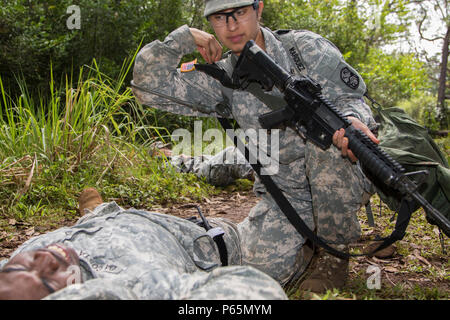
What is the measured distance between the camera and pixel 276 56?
2.68 m

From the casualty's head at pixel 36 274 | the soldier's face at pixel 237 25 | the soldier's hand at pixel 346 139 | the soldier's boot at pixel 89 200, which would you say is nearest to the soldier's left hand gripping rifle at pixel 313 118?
the soldier's hand at pixel 346 139

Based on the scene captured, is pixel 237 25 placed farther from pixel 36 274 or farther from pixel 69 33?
pixel 69 33

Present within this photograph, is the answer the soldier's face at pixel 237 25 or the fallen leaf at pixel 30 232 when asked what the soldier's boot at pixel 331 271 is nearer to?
the soldier's face at pixel 237 25

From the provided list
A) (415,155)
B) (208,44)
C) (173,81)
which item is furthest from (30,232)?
(415,155)

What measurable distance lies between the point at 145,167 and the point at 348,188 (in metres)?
2.81

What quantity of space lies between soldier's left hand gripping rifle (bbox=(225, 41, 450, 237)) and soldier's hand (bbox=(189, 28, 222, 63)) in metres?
0.23

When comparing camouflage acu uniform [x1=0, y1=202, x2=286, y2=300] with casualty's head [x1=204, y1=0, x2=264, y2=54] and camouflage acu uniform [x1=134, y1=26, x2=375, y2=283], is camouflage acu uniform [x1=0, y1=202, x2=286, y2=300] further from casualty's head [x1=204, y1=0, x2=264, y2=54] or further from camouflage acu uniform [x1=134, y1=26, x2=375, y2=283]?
casualty's head [x1=204, y1=0, x2=264, y2=54]

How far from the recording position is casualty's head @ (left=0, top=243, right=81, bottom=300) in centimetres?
143

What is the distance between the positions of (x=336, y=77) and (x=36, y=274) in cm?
185

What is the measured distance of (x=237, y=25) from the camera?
2.56 meters

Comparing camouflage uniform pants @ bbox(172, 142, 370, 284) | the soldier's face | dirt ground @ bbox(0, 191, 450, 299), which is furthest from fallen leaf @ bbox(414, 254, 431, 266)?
the soldier's face

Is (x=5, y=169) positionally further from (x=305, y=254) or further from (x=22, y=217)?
(x=305, y=254)
